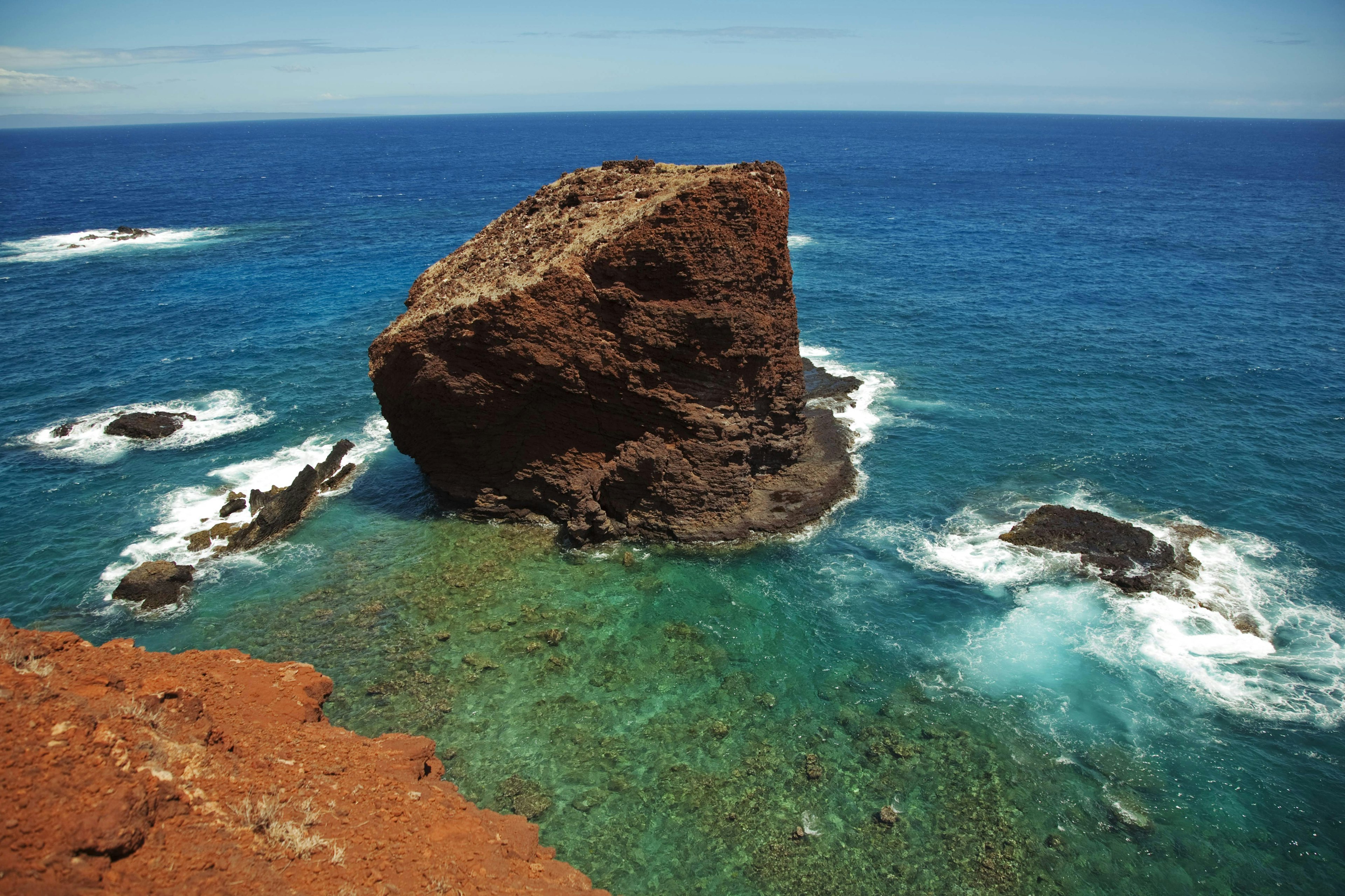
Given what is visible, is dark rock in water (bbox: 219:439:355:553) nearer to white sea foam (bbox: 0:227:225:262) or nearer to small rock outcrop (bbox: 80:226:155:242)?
white sea foam (bbox: 0:227:225:262)

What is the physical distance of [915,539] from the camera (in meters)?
29.1

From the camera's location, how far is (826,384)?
4234cm

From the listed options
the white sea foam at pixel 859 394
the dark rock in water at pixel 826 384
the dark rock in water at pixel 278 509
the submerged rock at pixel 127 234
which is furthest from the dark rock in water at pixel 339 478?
the submerged rock at pixel 127 234

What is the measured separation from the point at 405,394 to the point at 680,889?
19517 mm

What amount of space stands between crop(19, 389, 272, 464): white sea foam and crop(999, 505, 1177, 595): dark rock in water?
37301 mm

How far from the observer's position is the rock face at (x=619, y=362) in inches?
1035

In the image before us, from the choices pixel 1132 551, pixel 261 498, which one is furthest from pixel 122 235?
pixel 1132 551

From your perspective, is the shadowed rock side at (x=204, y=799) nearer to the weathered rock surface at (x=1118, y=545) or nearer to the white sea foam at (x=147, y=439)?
the weathered rock surface at (x=1118, y=545)

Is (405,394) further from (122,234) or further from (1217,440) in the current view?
(122,234)

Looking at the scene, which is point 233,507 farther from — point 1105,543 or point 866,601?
point 1105,543

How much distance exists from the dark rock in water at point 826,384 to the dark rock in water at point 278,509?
24.3m

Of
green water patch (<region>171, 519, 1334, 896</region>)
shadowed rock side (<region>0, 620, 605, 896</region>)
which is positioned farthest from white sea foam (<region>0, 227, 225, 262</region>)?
shadowed rock side (<region>0, 620, 605, 896</region>)

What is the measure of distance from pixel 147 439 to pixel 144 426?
2.46ft

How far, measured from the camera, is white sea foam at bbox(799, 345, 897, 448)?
125 ft
